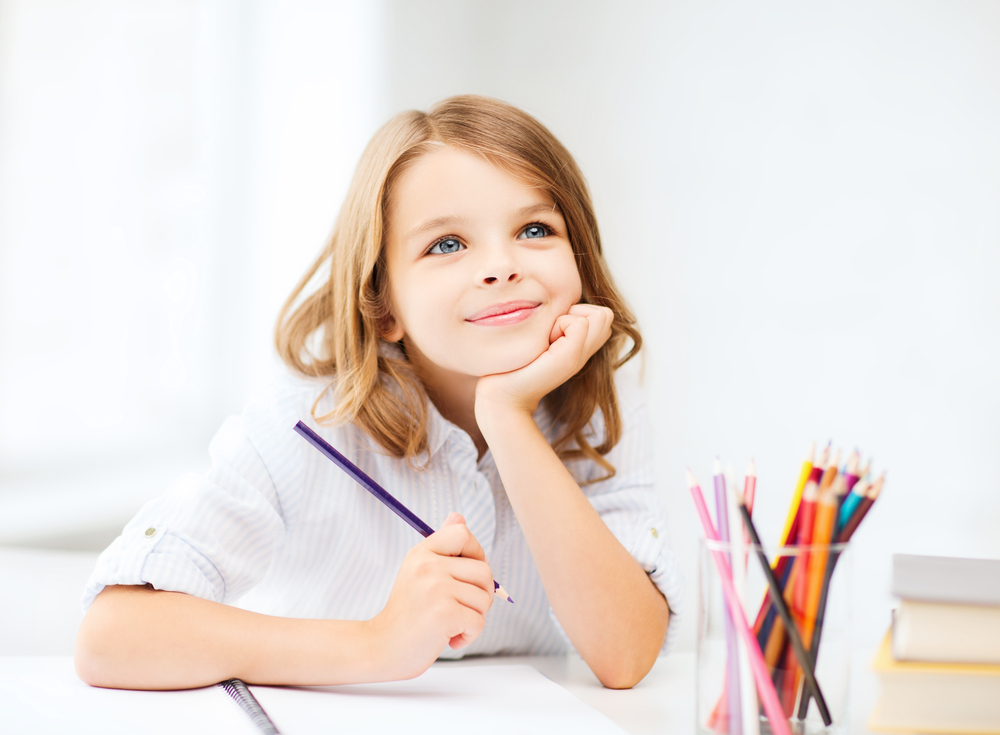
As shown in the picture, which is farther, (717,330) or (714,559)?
(717,330)

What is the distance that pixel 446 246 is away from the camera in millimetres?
795

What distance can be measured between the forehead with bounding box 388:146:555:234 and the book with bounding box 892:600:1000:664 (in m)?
0.49

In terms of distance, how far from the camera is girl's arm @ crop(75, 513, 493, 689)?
0.61m

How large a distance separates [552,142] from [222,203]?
1102 millimetres

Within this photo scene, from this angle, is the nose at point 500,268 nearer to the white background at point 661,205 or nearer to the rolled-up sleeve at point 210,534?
the rolled-up sleeve at point 210,534

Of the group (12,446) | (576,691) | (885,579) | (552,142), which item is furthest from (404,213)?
(12,446)

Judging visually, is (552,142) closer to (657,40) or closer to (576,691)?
(576,691)

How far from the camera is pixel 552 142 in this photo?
867mm

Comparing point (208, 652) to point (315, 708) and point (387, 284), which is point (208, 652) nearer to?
point (315, 708)

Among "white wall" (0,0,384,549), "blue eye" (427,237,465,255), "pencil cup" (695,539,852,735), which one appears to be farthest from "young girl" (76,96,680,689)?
"white wall" (0,0,384,549)

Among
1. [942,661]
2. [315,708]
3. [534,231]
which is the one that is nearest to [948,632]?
[942,661]

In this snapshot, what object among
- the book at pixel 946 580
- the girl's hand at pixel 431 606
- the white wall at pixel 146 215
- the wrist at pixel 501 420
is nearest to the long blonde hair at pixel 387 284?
the wrist at pixel 501 420

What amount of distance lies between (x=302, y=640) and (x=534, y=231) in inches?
16.9

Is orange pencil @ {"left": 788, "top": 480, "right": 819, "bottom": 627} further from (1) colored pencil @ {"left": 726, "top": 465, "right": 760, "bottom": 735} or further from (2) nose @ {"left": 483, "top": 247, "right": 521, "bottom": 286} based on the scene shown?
(2) nose @ {"left": 483, "top": 247, "right": 521, "bottom": 286}
